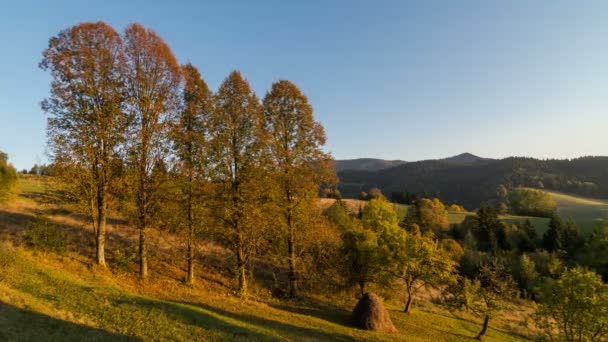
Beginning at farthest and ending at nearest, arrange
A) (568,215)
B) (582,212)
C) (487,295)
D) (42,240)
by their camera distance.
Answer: (582,212)
(568,215)
(487,295)
(42,240)

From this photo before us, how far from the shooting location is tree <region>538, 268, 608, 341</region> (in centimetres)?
1702

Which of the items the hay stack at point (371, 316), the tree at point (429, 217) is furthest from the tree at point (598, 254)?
the hay stack at point (371, 316)

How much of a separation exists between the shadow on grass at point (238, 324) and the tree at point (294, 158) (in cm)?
786

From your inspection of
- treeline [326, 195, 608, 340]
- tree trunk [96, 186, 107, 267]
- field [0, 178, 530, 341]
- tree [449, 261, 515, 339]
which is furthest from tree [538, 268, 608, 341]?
tree trunk [96, 186, 107, 267]

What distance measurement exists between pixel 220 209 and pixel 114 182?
24.3 ft

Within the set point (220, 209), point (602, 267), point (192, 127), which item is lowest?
point (602, 267)

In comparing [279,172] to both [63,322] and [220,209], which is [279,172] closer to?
[220,209]

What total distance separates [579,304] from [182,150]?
88.3 feet

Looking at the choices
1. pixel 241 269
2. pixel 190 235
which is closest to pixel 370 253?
pixel 241 269

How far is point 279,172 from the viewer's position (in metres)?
25.6

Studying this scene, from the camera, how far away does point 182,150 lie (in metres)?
23.3

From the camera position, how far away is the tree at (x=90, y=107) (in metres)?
19.5

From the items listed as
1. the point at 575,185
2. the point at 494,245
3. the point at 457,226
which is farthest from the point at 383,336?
the point at 575,185

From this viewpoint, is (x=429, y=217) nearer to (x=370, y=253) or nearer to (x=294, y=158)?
(x=370, y=253)
